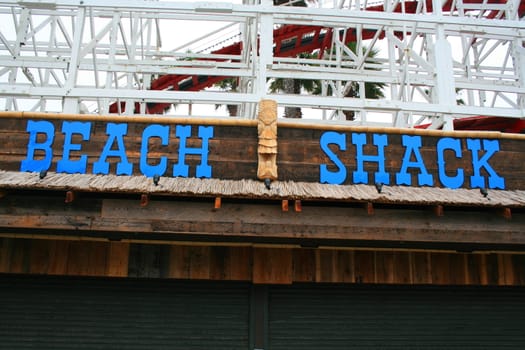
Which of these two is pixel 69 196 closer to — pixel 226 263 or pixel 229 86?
pixel 226 263

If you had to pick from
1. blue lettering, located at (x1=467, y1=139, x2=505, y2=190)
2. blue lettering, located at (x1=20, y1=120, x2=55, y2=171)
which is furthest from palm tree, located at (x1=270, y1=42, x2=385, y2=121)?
blue lettering, located at (x1=20, y1=120, x2=55, y2=171)

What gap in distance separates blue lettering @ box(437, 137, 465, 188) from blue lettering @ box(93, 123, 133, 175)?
14.4 feet

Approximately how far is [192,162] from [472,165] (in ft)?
13.4

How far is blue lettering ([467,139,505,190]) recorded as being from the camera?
264 inches

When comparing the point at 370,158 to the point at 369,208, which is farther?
the point at 370,158

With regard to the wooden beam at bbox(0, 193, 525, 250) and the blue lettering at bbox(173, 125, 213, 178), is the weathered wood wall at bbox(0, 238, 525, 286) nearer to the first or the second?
the wooden beam at bbox(0, 193, 525, 250)

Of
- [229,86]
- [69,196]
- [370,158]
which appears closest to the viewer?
[69,196]

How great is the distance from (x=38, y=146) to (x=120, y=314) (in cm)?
280

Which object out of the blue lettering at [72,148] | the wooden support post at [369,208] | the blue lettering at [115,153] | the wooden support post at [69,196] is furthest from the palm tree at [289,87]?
the wooden support post at [69,196]

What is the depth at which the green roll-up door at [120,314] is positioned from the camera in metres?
7.01

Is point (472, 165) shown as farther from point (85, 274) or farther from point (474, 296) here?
point (85, 274)

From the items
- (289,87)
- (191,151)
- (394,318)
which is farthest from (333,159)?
(289,87)

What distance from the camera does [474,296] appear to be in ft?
25.3

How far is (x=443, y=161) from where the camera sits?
6.76 meters
